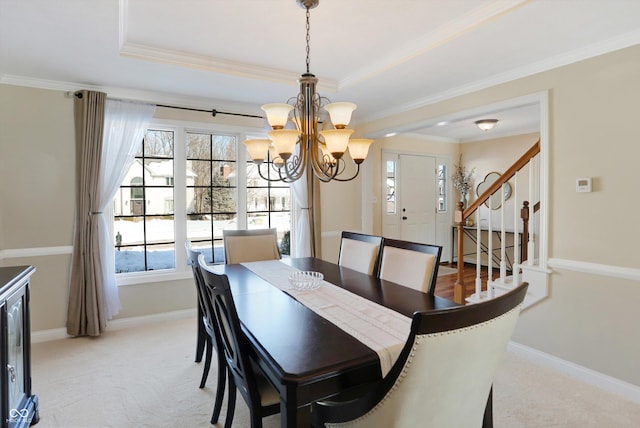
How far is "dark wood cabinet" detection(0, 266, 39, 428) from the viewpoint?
163cm

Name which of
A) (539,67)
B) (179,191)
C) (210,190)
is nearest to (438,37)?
(539,67)

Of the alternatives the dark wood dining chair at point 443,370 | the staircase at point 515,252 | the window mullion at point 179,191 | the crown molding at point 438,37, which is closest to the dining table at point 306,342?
the dark wood dining chair at point 443,370

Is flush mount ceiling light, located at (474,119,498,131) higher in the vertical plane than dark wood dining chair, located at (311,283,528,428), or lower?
higher

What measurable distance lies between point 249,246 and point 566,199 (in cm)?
267

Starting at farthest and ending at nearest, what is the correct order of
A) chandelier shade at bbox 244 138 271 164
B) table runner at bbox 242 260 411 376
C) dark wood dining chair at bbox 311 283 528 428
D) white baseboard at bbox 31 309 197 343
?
1. white baseboard at bbox 31 309 197 343
2. chandelier shade at bbox 244 138 271 164
3. table runner at bbox 242 260 411 376
4. dark wood dining chair at bbox 311 283 528 428

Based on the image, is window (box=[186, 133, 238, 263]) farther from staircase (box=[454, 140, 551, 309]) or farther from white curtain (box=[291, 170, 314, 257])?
staircase (box=[454, 140, 551, 309])

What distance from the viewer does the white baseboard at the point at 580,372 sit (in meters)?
2.37

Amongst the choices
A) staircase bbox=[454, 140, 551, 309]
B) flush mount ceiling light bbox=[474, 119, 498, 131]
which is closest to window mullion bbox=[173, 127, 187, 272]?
staircase bbox=[454, 140, 551, 309]

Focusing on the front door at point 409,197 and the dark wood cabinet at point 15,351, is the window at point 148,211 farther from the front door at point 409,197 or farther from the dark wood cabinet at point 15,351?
the front door at point 409,197

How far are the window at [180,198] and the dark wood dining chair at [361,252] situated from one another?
1.59 meters

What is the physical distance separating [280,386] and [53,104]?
3460mm

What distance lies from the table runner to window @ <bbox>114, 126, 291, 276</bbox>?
6.16ft

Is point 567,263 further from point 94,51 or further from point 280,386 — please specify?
point 94,51

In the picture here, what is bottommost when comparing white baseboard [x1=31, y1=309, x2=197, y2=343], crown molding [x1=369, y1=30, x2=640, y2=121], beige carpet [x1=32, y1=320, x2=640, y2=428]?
beige carpet [x1=32, y1=320, x2=640, y2=428]
